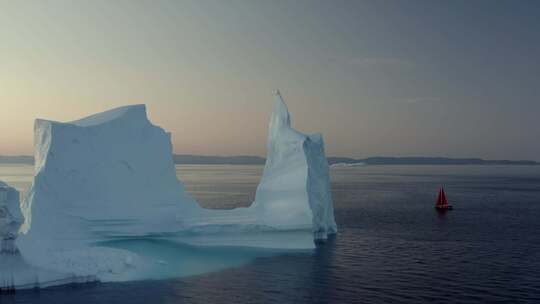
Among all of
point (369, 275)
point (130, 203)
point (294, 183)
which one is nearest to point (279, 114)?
point (294, 183)

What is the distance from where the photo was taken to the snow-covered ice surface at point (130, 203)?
92.0 feet

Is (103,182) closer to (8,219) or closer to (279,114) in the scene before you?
(8,219)

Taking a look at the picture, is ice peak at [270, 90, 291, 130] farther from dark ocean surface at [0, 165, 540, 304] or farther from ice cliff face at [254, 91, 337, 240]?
dark ocean surface at [0, 165, 540, 304]

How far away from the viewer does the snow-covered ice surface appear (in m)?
28.0

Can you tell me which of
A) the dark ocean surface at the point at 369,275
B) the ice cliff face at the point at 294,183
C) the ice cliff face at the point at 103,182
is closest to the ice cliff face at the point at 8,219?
the dark ocean surface at the point at 369,275

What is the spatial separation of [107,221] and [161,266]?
538cm

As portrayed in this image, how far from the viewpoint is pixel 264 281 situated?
24.3m

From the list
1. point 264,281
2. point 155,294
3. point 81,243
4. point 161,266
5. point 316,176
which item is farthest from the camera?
point 316,176

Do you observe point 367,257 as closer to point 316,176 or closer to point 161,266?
point 316,176

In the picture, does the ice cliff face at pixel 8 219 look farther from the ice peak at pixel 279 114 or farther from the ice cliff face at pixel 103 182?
the ice peak at pixel 279 114

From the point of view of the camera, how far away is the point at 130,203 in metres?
31.1

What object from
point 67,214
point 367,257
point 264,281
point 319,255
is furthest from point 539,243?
point 67,214

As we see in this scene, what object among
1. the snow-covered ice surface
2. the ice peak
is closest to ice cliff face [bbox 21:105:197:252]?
the snow-covered ice surface

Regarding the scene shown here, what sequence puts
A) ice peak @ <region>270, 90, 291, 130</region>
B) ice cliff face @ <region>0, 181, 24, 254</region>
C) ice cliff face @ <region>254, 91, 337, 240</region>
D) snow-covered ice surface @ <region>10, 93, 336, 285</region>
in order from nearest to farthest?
ice cliff face @ <region>0, 181, 24, 254</region>, snow-covered ice surface @ <region>10, 93, 336, 285</region>, ice cliff face @ <region>254, 91, 337, 240</region>, ice peak @ <region>270, 90, 291, 130</region>
